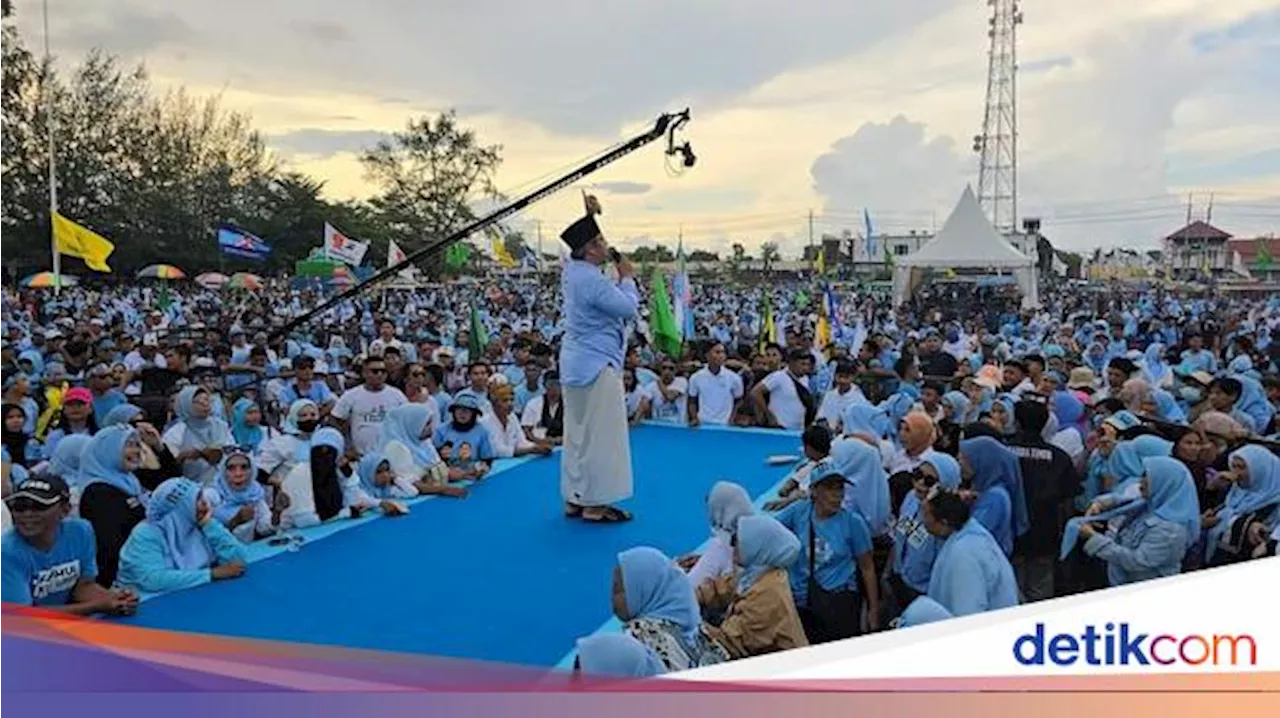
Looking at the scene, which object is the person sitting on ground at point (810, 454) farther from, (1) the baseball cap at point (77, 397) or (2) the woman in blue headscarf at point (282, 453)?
(1) the baseball cap at point (77, 397)

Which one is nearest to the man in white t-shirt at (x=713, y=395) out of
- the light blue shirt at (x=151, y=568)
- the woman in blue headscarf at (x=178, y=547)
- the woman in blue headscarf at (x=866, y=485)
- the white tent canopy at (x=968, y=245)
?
the woman in blue headscarf at (x=866, y=485)

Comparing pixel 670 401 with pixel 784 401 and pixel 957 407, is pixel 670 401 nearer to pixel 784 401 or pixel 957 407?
pixel 784 401

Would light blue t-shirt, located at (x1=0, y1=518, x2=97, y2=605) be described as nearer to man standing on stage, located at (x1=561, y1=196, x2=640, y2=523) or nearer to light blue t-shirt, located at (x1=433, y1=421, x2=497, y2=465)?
man standing on stage, located at (x1=561, y1=196, x2=640, y2=523)

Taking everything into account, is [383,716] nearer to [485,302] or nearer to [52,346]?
[52,346]

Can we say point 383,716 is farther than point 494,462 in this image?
No

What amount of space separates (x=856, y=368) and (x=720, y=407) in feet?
4.14

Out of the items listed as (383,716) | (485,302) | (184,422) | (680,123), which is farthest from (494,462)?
(485,302)

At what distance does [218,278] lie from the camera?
3856 centimetres

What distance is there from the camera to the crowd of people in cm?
361

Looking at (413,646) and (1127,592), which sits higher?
(1127,592)

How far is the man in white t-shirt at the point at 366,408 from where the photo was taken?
7543mm

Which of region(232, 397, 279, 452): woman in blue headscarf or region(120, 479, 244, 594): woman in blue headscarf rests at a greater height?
region(232, 397, 279, 452): woman in blue headscarf

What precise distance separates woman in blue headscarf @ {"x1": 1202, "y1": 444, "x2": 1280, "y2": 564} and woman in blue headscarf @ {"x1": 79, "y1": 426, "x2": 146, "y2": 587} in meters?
4.76

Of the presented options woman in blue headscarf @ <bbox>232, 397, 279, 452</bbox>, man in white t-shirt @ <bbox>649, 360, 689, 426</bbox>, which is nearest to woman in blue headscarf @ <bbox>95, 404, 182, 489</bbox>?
woman in blue headscarf @ <bbox>232, 397, 279, 452</bbox>
